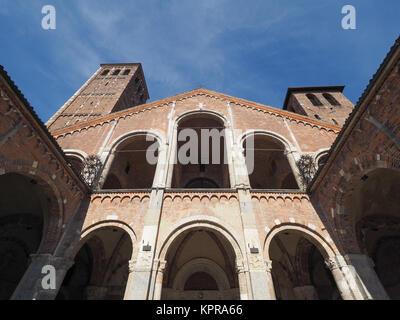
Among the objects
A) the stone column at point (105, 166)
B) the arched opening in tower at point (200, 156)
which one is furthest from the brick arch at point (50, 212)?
the arched opening in tower at point (200, 156)

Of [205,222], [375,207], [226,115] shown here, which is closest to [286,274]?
[375,207]

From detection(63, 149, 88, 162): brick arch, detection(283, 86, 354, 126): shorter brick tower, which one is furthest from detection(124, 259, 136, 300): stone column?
detection(283, 86, 354, 126): shorter brick tower

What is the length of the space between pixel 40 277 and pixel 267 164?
13878 millimetres

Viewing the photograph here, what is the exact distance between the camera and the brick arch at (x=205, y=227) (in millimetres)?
7281

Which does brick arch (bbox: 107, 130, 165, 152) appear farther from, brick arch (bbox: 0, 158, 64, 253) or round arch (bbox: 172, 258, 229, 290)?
round arch (bbox: 172, 258, 229, 290)

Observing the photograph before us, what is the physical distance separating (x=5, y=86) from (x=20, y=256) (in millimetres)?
8008

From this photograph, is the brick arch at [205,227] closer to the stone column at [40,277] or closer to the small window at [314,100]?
the stone column at [40,277]

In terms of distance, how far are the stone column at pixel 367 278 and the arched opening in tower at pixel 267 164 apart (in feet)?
20.7

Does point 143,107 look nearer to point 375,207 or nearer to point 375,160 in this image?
point 375,160

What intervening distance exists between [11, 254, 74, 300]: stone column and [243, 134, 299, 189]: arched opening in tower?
1054cm

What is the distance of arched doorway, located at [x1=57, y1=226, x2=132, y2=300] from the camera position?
32.5ft

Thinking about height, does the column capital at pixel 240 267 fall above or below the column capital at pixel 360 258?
below
